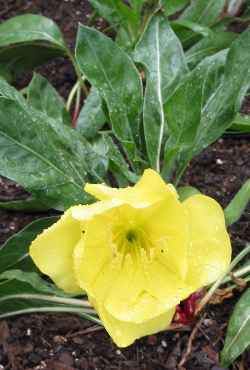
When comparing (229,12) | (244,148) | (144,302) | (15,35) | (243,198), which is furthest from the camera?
(229,12)

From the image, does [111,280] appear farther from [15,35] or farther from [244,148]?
[15,35]

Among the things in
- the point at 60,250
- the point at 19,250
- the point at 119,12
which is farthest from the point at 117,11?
the point at 60,250

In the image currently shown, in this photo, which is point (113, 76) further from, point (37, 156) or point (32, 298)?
point (32, 298)

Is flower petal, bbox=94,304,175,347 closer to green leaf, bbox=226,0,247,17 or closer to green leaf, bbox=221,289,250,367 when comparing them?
green leaf, bbox=221,289,250,367

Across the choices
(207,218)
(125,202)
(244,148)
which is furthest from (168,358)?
(244,148)

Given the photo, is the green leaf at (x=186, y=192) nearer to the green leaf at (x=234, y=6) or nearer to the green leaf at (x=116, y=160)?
the green leaf at (x=116, y=160)

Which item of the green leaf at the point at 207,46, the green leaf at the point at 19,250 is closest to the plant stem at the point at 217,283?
the green leaf at the point at 19,250
